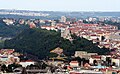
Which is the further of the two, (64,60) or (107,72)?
(64,60)

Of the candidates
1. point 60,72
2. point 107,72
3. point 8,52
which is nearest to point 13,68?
point 60,72

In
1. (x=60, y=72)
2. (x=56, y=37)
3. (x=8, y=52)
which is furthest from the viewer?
(x=56, y=37)

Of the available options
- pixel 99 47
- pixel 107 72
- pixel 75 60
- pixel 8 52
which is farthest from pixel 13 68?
pixel 99 47

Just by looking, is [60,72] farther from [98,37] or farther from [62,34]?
[98,37]

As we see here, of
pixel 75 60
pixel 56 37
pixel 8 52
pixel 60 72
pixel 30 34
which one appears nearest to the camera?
pixel 60 72

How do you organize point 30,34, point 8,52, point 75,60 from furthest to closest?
1. point 30,34
2. point 8,52
3. point 75,60

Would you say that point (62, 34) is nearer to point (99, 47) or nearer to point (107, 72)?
point (99, 47)
